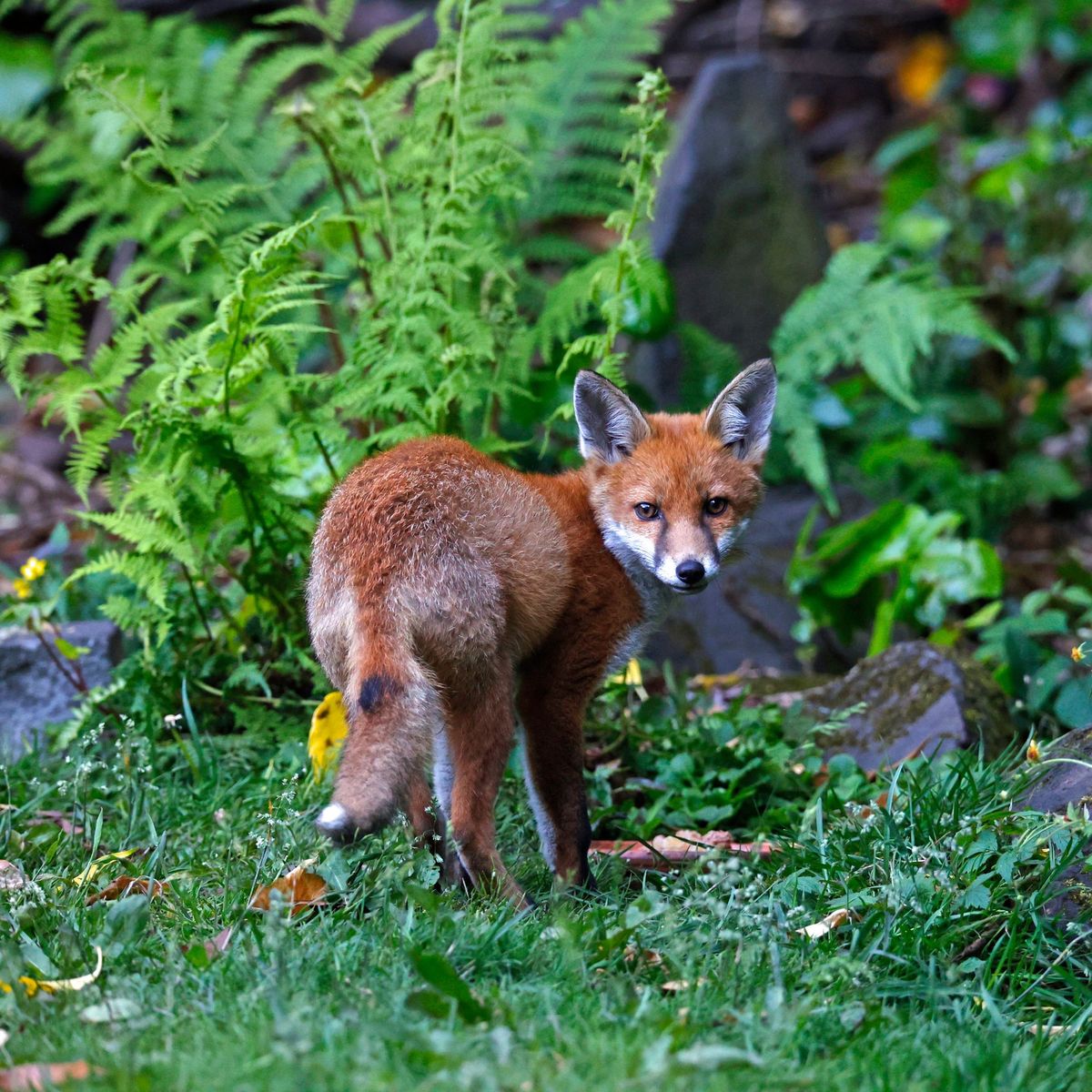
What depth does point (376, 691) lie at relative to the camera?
3646mm

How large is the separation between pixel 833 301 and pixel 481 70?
260 centimetres

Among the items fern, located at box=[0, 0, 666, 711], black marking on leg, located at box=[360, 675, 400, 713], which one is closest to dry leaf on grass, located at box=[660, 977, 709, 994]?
black marking on leg, located at box=[360, 675, 400, 713]

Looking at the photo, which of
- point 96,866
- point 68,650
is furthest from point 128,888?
point 68,650

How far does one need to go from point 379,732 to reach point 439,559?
63 cm

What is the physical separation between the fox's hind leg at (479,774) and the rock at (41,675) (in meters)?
2.31

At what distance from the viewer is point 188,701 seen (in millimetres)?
5344

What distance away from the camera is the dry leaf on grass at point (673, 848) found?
454cm

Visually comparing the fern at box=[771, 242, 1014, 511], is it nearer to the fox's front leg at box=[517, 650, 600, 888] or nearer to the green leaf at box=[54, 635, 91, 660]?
the fox's front leg at box=[517, 650, 600, 888]

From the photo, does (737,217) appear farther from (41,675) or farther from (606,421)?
(41,675)

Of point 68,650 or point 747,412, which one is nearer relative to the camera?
point 747,412

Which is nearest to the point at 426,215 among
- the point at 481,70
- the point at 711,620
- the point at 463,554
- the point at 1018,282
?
the point at 481,70

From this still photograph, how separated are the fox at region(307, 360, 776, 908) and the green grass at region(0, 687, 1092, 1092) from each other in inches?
11.6

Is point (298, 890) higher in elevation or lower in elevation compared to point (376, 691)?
lower

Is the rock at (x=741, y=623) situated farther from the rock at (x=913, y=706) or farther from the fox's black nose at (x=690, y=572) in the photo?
the fox's black nose at (x=690, y=572)
